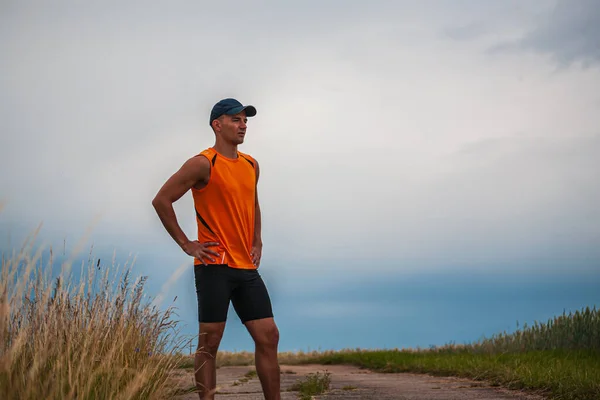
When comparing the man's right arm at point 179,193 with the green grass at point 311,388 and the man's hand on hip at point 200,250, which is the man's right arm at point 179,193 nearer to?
the man's hand on hip at point 200,250

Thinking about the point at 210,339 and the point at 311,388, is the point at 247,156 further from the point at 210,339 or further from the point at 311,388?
the point at 311,388

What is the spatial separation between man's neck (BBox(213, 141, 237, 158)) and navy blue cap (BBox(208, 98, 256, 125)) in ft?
0.68

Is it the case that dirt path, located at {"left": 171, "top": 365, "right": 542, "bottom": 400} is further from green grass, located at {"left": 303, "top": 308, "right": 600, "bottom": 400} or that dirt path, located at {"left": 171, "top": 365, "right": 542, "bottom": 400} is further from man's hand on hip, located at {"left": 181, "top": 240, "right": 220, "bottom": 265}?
man's hand on hip, located at {"left": 181, "top": 240, "right": 220, "bottom": 265}

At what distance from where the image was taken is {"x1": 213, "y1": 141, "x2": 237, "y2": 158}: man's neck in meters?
4.86

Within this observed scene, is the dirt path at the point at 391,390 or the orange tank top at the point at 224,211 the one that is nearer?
the orange tank top at the point at 224,211

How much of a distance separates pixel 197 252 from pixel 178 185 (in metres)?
0.48

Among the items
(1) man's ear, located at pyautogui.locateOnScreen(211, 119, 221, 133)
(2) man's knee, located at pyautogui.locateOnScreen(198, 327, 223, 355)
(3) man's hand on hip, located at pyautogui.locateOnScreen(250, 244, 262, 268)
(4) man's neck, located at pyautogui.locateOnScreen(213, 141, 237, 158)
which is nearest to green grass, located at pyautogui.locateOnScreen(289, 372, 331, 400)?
(3) man's hand on hip, located at pyautogui.locateOnScreen(250, 244, 262, 268)

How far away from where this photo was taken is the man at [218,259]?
4.61 meters

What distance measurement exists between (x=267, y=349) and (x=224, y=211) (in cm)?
100

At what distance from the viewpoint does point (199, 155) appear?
4727 millimetres

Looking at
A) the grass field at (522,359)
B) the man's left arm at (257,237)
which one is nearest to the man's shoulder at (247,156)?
the man's left arm at (257,237)

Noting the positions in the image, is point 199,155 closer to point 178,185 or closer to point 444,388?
point 178,185

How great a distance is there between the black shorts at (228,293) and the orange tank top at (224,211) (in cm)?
6

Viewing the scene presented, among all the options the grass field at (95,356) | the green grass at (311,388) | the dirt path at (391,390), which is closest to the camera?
the grass field at (95,356)
